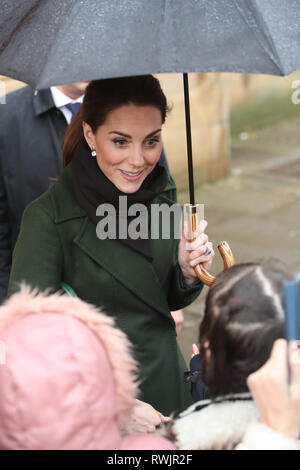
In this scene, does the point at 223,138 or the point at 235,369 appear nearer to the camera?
the point at 235,369

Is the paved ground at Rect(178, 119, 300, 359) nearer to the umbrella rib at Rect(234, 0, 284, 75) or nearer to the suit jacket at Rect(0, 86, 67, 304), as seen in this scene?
the suit jacket at Rect(0, 86, 67, 304)

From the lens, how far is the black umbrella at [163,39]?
72.4 inches

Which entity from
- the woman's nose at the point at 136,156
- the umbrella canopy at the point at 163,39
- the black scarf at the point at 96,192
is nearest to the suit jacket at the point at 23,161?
the black scarf at the point at 96,192

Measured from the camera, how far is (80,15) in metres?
1.96

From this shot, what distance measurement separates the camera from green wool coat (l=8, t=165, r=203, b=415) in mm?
2238

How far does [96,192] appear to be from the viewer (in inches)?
90.2

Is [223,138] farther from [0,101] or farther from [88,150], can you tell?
[88,150]

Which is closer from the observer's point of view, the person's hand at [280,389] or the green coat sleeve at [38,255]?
the person's hand at [280,389]

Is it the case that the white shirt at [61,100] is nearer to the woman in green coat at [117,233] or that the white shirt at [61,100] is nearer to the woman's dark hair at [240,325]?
the woman in green coat at [117,233]

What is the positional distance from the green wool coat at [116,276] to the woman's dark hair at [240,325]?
689 mm

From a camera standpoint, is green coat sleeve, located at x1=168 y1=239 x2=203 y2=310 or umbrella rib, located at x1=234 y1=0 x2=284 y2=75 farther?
green coat sleeve, located at x1=168 y1=239 x2=203 y2=310

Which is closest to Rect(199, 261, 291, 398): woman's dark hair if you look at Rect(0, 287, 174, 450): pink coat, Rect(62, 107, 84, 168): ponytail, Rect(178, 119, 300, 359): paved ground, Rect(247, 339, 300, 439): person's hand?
Rect(247, 339, 300, 439): person's hand

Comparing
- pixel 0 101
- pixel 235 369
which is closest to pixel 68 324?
pixel 235 369

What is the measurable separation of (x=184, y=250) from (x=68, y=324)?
1.03 metres
